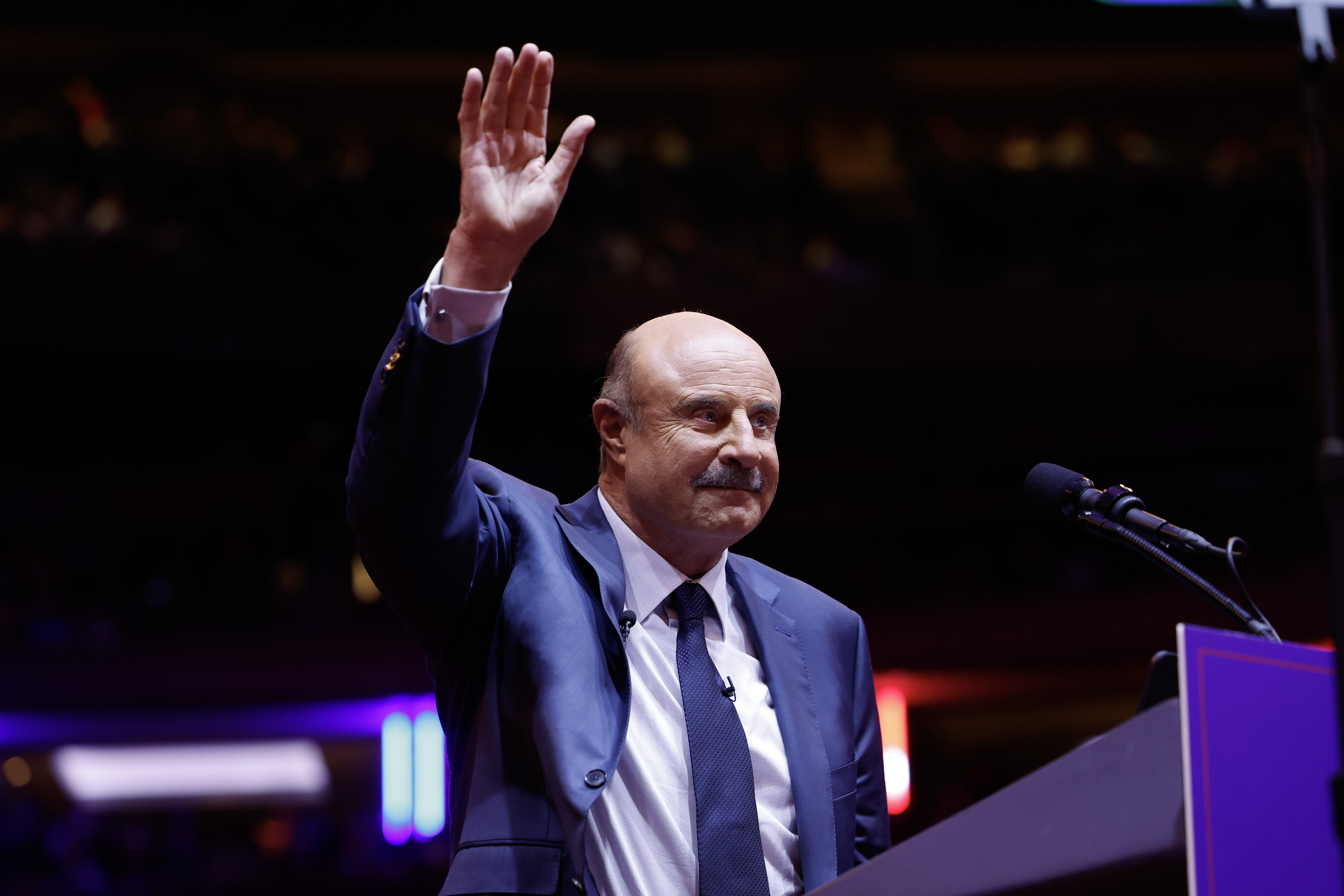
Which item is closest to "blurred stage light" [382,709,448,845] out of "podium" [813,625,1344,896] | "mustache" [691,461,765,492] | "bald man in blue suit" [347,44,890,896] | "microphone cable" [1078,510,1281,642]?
"bald man in blue suit" [347,44,890,896]

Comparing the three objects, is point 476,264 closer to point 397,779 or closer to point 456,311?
point 456,311

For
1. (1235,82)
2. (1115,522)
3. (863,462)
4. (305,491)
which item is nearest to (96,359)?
(305,491)

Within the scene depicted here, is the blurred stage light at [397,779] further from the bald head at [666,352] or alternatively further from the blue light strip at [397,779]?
the bald head at [666,352]

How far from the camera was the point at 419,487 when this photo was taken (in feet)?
4.36

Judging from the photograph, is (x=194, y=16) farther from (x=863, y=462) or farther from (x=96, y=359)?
(x=863, y=462)

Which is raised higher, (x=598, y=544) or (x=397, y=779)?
(x=598, y=544)

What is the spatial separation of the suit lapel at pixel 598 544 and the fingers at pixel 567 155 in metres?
0.46

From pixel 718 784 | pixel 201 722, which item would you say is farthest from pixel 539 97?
pixel 201 722

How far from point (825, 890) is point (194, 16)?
9.07 m

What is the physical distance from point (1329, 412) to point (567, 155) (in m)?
0.78

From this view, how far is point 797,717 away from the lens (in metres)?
1.66

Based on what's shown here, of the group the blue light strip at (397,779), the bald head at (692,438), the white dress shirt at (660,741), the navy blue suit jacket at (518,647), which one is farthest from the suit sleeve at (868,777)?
the blue light strip at (397,779)

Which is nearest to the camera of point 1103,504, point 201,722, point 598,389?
point 1103,504

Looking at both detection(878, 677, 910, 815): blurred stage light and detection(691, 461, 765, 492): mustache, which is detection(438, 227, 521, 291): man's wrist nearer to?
detection(691, 461, 765, 492): mustache
